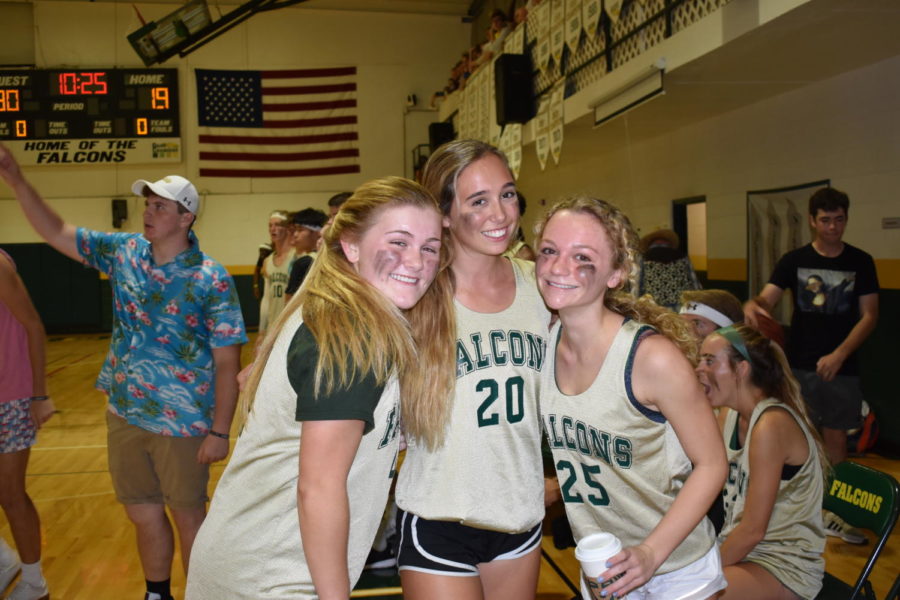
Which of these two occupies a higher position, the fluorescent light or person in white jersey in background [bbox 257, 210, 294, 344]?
the fluorescent light

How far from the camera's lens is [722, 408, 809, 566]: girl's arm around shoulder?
2.25m

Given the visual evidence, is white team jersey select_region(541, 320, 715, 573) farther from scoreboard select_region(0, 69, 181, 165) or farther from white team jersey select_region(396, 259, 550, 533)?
scoreboard select_region(0, 69, 181, 165)

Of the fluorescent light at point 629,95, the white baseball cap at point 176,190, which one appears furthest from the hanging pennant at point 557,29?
the white baseball cap at point 176,190

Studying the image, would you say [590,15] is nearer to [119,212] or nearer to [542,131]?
[542,131]

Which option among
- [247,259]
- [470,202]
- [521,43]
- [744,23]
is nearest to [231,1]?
[247,259]

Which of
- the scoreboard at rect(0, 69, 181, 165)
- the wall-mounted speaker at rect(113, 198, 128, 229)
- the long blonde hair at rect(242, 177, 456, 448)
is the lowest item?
the long blonde hair at rect(242, 177, 456, 448)

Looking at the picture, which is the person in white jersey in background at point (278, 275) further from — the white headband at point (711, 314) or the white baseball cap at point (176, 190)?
the white headband at point (711, 314)

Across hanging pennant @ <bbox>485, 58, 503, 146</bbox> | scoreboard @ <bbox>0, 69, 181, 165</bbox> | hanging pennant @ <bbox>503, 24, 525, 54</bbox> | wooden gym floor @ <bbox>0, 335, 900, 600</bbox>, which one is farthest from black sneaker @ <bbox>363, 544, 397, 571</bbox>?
scoreboard @ <bbox>0, 69, 181, 165</bbox>

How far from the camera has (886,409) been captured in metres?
6.15

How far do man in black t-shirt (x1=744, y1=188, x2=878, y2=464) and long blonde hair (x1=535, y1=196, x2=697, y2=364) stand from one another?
285 cm

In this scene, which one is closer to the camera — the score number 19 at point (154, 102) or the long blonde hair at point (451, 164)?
the long blonde hair at point (451, 164)

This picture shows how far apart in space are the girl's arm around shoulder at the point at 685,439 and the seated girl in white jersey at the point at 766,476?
62cm

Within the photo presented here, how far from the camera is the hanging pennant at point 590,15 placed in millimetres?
7461

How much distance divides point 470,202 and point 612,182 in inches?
373
